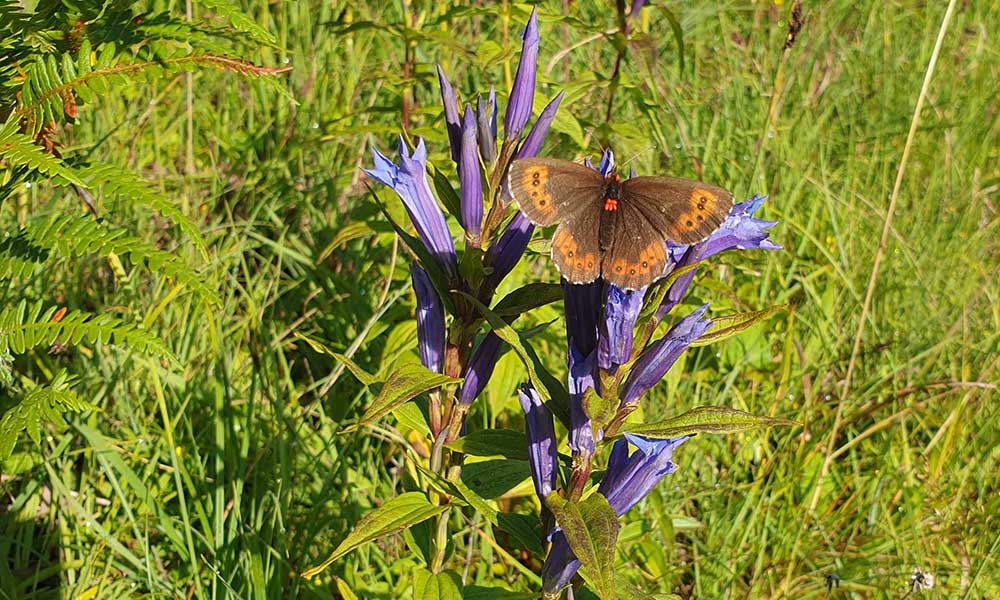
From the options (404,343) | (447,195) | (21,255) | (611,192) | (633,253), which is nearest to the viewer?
(633,253)

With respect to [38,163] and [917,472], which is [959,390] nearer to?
[917,472]

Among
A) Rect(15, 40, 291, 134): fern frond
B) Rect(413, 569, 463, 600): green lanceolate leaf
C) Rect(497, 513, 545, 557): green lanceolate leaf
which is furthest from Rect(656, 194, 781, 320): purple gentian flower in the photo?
Rect(15, 40, 291, 134): fern frond

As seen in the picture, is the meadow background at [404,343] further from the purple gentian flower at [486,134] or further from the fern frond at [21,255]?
the purple gentian flower at [486,134]

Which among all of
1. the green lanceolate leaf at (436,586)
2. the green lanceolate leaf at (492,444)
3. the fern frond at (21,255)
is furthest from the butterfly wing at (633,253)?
the fern frond at (21,255)

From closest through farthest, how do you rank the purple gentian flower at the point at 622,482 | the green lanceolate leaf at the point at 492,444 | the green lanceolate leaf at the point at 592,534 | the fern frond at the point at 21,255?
the green lanceolate leaf at the point at 592,534, the purple gentian flower at the point at 622,482, the green lanceolate leaf at the point at 492,444, the fern frond at the point at 21,255

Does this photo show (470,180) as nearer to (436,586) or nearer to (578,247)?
(578,247)

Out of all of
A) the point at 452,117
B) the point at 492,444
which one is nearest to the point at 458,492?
the point at 492,444
